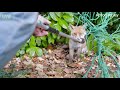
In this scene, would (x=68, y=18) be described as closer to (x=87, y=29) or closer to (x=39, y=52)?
(x=87, y=29)

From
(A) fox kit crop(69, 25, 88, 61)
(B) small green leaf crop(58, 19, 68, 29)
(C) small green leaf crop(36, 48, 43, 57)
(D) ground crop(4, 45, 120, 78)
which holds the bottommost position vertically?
(D) ground crop(4, 45, 120, 78)

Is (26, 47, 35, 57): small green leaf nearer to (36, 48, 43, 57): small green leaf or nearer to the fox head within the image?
(36, 48, 43, 57): small green leaf

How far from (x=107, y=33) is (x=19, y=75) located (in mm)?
594

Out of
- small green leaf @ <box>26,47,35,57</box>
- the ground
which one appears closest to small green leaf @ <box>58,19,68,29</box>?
the ground

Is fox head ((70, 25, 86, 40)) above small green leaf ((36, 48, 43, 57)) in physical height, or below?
above

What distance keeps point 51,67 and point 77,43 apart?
0.23m

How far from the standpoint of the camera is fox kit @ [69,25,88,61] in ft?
6.15

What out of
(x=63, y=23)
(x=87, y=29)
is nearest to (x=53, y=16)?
(x=63, y=23)

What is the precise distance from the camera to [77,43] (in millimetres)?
1953

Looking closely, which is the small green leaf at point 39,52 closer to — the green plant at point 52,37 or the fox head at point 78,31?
the green plant at point 52,37

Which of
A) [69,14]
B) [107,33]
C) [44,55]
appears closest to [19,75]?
[44,55]
